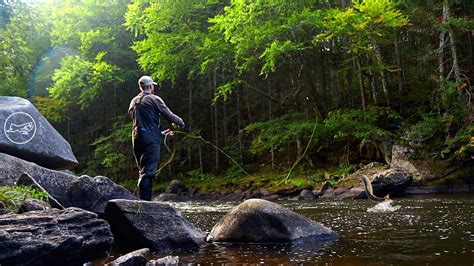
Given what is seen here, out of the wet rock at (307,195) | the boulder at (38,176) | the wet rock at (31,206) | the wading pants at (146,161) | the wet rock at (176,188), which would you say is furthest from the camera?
the wet rock at (176,188)

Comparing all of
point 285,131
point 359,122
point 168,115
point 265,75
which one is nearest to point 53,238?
point 168,115

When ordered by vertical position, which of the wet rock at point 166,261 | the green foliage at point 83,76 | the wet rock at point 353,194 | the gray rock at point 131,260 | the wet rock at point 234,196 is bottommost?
the wet rock at point 234,196

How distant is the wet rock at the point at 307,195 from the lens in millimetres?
13363

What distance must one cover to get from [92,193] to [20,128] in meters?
1.99

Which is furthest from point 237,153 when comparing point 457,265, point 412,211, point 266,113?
point 457,265

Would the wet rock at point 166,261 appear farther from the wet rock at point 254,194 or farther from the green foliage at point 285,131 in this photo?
the green foliage at point 285,131

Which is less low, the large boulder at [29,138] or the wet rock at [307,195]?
the large boulder at [29,138]

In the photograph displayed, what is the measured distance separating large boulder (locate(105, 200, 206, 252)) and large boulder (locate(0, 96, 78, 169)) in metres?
2.58

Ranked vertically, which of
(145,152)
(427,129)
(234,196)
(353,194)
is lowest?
(234,196)

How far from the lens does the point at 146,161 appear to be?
5715 mm

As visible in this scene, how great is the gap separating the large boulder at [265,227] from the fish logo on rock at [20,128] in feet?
11.1

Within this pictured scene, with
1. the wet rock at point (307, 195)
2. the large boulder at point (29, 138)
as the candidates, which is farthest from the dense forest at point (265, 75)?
the large boulder at point (29, 138)

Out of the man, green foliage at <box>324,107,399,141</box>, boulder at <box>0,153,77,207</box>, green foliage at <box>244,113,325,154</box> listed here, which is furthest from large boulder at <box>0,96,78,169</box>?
A: green foliage at <box>244,113,325,154</box>

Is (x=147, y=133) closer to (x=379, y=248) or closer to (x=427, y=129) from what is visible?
(x=379, y=248)
